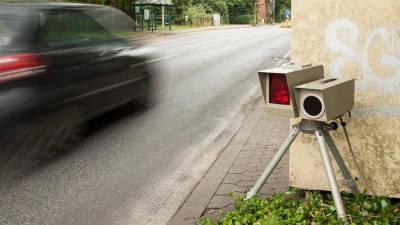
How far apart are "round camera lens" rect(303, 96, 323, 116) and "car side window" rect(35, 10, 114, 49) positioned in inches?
172

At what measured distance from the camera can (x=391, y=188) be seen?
4070 millimetres

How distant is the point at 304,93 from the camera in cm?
321

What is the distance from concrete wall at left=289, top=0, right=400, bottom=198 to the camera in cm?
389

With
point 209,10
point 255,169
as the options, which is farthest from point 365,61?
point 209,10

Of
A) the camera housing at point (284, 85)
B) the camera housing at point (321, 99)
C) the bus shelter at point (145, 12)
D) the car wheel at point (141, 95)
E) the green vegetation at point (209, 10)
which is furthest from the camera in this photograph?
the green vegetation at point (209, 10)

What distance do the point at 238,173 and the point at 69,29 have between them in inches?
137

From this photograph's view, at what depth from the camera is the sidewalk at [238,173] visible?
442 cm

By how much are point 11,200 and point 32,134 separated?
1.91m

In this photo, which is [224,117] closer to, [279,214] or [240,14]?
[279,214]

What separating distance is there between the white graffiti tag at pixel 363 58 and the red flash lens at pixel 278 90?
2.82 ft

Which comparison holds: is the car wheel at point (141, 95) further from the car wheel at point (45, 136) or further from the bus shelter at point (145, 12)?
the bus shelter at point (145, 12)

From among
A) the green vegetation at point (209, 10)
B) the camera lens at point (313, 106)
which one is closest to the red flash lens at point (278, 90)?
the camera lens at point (313, 106)

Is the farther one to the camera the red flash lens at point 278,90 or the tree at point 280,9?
the tree at point 280,9

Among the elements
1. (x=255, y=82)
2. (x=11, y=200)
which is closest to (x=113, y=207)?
(x=11, y=200)
